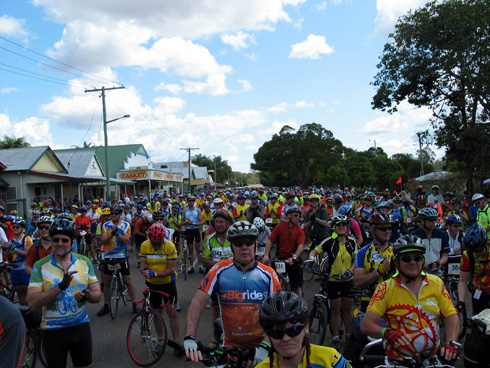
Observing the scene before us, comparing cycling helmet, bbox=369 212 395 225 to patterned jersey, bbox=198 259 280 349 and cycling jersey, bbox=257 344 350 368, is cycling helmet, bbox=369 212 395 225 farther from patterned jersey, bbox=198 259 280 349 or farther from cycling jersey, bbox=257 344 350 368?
cycling jersey, bbox=257 344 350 368

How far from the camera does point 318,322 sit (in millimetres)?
5742

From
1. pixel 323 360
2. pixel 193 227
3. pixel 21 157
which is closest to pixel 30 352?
pixel 323 360

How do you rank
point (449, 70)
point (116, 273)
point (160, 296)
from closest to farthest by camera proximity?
point (160, 296) → point (116, 273) → point (449, 70)

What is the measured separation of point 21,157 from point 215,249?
1134 inches

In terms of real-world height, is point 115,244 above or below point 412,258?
below

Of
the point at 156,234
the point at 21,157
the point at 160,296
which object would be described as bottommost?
the point at 160,296

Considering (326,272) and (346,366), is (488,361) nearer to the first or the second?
(346,366)

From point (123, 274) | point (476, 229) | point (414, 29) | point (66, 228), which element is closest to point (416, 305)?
point (476, 229)

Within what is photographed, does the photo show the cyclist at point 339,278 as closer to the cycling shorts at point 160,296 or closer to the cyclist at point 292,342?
the cycling shorts at point 160,296

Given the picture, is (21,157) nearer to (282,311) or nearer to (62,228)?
(62,228)

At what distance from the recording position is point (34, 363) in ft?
16.8

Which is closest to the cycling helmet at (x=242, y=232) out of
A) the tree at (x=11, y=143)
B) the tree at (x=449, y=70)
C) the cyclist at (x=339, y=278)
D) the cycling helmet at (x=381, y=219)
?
the cycling helmet at (x=381, y=219)

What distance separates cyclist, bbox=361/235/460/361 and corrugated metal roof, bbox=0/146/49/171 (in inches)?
1129

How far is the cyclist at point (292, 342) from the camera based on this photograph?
208 cm
